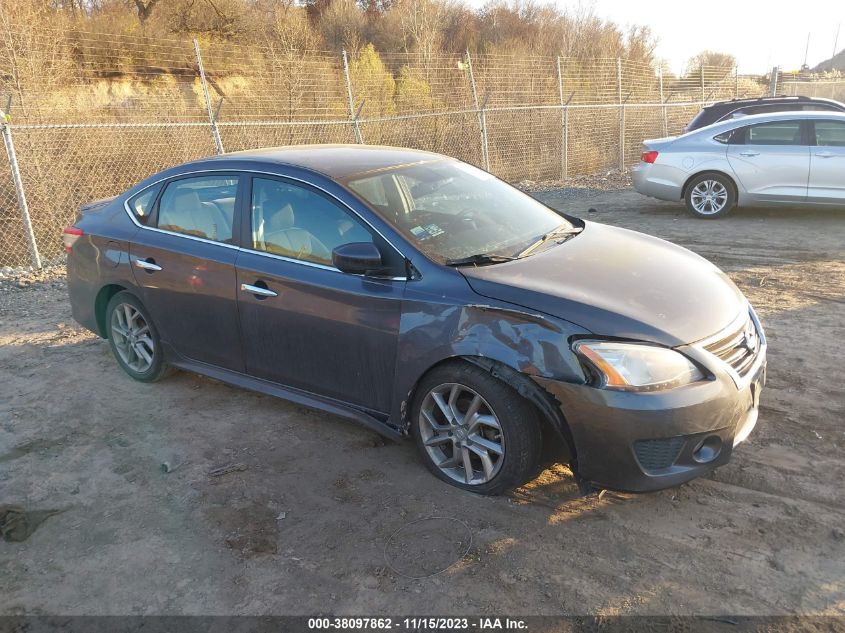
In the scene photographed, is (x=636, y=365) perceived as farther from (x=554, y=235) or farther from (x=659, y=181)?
(x=659, y=181)

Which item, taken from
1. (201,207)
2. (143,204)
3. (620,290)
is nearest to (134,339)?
(143,204)

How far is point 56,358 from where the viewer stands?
540 cm

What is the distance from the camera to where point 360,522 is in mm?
3072

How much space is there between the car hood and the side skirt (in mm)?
954

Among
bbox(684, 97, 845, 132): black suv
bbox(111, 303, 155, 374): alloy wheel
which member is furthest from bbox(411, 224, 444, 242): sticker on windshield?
bbox(684, 97, 845, 132): black suv

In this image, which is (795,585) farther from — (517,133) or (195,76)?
(195,76)

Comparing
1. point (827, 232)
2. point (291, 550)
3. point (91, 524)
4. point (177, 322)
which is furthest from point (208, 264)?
point (827, 232)

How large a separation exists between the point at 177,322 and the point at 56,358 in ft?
5.98

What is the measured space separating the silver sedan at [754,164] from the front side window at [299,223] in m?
7.91

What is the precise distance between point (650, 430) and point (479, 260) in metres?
1.19

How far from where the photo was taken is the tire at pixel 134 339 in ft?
15.0

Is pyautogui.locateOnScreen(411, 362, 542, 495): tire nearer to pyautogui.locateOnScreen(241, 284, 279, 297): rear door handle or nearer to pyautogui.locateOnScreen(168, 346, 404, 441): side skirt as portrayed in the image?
pyautogui.locateOnScreen(168, 346, 404, 441): side skirt

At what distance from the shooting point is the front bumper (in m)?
2.76

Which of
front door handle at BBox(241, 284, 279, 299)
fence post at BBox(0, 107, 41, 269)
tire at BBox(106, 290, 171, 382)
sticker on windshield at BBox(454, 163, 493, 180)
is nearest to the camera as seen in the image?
front door handle at BBox(241, 284, 279, 299)
